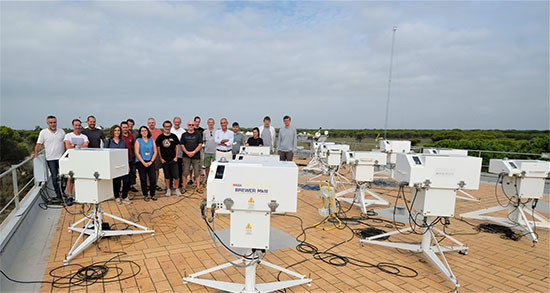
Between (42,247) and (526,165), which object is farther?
(526,165)

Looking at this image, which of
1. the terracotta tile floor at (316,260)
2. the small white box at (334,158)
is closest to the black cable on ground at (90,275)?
the terracotta tile floor at (316,260)

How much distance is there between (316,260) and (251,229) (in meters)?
1.32

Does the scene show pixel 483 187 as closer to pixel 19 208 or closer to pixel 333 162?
pixel 333 162

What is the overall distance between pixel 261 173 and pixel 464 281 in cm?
245

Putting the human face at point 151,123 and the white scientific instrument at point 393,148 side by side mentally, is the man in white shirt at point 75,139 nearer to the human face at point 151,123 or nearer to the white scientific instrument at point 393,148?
the human face at point 151,123

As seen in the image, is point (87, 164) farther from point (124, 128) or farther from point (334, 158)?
point (334, 158)

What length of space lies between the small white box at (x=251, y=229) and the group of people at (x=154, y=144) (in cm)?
341

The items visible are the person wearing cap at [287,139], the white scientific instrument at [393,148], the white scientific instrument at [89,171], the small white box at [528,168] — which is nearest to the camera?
the white scientific instrument at [89,171]

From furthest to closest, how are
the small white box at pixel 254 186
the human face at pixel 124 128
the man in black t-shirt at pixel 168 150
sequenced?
the man in black t-shirt at pixel 168 150 → the human face at pixel 124 128 → the small white box at pixel 254 186

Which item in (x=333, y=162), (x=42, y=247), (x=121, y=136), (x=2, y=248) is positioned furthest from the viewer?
(x=333, y=162)

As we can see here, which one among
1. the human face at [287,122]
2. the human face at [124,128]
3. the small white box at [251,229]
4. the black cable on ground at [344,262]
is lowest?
the black cable on ground at [344,262]

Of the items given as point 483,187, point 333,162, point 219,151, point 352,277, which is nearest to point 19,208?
point 219,151

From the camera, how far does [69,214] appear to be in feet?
15.1

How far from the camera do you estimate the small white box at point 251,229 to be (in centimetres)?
232
